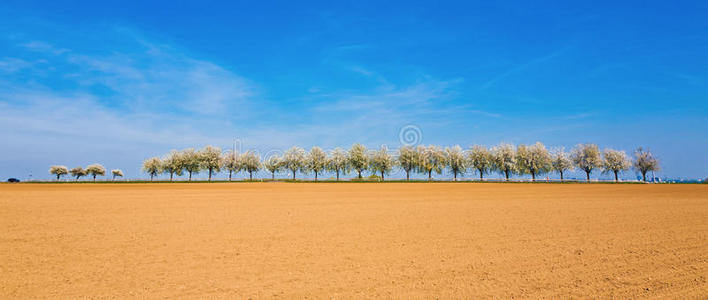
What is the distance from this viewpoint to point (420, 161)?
106 m

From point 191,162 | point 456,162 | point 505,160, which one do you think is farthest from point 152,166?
point 505,160

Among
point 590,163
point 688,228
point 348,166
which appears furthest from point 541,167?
point 688,228

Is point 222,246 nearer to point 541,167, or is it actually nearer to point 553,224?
point 553,224

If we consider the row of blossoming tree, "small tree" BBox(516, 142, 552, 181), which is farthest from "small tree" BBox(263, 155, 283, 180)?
"small tree" BBox(516, 142, 552, 181)

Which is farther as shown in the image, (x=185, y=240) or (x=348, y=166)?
(x=348, y=166)

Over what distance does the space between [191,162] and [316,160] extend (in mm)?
40904

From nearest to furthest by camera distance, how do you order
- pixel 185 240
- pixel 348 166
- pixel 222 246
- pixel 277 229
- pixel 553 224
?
pixel 222 246, pixel 185 240, pixel 277 229, pixel 553 224, pixel 348 166

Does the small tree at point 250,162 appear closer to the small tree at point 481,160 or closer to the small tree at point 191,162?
the small tree at point 191,162

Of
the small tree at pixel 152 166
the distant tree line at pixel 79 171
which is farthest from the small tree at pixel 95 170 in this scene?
the small tree at pixel 152 166

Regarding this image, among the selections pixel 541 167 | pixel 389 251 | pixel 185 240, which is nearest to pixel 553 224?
pixel 389 251

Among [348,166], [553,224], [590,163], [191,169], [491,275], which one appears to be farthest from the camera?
[191,169]

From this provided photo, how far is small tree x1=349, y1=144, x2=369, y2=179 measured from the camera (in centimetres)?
10519

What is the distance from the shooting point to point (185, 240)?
11.4 m

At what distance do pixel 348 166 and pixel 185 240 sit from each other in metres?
97.2
